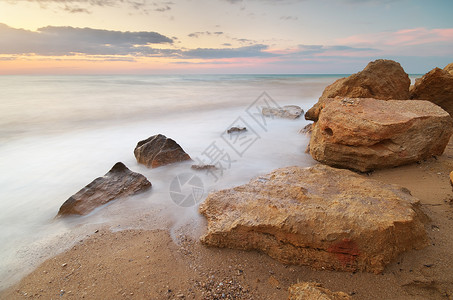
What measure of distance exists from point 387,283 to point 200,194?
2.48 metres

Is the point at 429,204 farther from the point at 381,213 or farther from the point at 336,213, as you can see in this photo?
the point at 336,213

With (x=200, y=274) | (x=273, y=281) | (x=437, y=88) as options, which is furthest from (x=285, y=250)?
(x=437, y=88)

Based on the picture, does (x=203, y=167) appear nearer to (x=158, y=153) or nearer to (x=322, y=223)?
(x=158, y=153)

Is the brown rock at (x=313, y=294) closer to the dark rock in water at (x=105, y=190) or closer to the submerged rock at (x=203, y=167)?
the dark rock in water at (x=105, y=190)

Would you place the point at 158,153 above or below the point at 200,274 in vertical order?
below

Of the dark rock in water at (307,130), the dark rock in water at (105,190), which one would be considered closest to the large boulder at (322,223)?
the dark rock in water at (105,190)

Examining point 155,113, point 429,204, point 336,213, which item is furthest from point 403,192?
point 155,113

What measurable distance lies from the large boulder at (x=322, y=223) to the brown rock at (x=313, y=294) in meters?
0.45

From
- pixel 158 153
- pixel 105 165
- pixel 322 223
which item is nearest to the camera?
pixel 322 223

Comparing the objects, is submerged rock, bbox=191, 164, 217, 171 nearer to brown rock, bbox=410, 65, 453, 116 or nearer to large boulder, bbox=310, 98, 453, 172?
large boulder, bbox=310, 98, 453, 172

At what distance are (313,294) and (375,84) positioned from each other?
526cm

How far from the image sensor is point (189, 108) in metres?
12.9

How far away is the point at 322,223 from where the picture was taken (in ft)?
7.10

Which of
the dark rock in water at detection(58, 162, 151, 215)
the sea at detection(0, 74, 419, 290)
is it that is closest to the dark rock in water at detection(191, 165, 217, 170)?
the sea at detection(0, 74, 419, 290)
